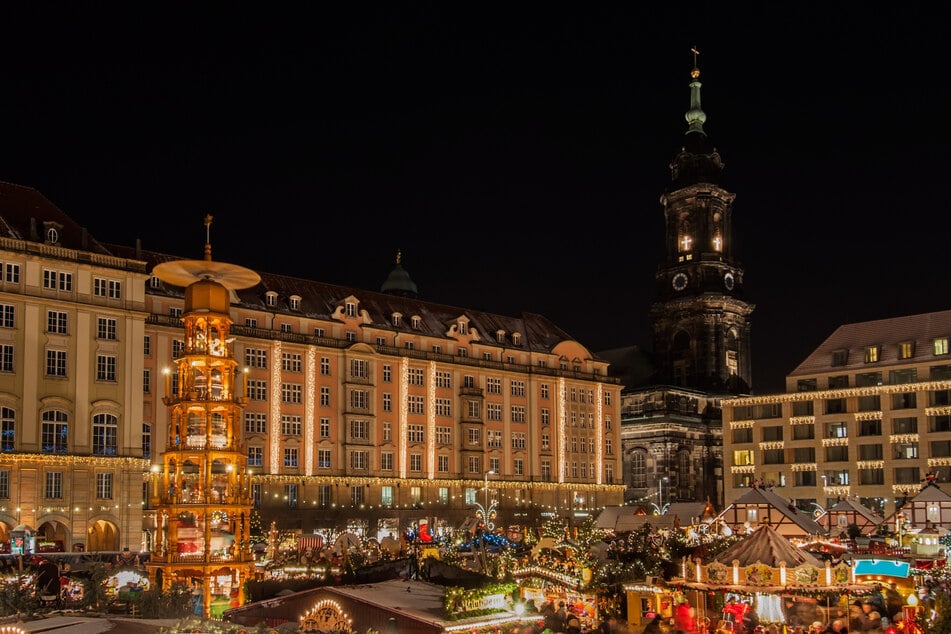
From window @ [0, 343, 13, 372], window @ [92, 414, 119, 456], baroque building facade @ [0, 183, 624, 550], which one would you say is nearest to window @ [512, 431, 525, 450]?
baroque building facade @ [0, 183, 624, 550]

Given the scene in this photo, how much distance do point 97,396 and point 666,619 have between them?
4508 centimetres

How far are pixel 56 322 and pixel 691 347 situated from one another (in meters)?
75.2

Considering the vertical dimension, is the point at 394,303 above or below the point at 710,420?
above

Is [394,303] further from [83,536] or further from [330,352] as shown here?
[83,536]

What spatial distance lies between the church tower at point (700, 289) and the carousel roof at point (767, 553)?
9226 cm

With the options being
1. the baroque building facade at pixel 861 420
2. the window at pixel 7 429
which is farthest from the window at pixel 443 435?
the window at pixel 7 429

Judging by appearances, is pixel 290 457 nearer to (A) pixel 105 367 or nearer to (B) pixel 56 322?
(A) pixel 105 367

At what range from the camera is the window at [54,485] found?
68062 mm

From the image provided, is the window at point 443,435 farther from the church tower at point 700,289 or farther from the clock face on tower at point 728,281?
the clock face on tower at point 728,281

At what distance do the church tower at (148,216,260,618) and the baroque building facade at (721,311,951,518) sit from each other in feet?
198

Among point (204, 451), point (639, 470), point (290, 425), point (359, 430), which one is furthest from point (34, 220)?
point (639, 470)

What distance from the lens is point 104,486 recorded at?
70.5 meters

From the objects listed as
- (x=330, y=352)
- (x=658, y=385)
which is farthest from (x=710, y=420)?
(x=330, y=352)

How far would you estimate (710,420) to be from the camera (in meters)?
129
